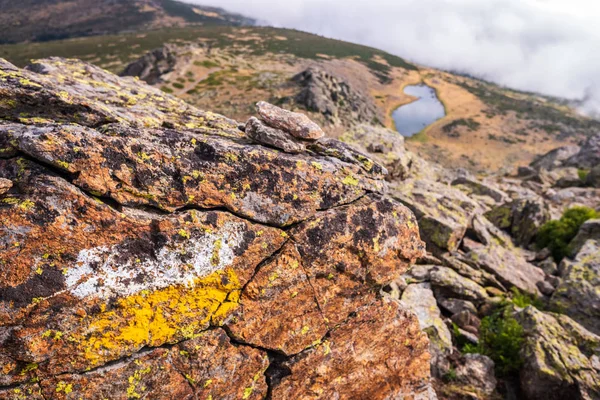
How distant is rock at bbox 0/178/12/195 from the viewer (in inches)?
235

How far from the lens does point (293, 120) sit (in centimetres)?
950

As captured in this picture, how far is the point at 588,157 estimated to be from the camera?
6500cm

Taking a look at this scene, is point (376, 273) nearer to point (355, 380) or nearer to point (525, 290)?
point (355, 380)

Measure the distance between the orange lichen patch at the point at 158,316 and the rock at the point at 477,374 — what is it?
1110 centimetres

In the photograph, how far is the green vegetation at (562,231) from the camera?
2436cm

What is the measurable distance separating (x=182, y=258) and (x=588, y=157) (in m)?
85.1

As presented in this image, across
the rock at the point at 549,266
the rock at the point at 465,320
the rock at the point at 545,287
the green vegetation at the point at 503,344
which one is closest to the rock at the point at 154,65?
the rock at the point at 549,266

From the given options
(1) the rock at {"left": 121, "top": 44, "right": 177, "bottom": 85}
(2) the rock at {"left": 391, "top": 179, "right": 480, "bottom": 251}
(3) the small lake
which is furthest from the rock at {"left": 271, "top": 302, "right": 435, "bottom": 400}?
(1) the rock at {"left": 121, "top": 44, "right": 177, "bottom": 85}

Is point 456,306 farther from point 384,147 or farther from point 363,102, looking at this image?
point 363,102

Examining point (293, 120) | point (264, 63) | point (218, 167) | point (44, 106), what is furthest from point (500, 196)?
point (264, 63)

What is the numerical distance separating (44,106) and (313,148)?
280 inches

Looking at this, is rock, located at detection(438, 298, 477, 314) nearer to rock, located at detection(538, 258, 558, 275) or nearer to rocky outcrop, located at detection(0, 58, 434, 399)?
rocky outcrop, located at detection(0, 58, 434, 399)

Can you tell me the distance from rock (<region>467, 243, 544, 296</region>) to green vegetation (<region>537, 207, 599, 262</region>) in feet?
14.2

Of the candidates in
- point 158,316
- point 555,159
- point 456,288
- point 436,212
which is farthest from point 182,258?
point 555,159
